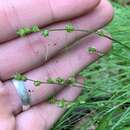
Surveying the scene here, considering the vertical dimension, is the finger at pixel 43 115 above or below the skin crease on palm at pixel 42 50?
below

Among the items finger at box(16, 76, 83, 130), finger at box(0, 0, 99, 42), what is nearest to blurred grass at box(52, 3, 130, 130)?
finger at box(16, 76, 83, 130)

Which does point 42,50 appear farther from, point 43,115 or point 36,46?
point 43,115

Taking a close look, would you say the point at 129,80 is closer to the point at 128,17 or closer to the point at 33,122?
the point at 33,122

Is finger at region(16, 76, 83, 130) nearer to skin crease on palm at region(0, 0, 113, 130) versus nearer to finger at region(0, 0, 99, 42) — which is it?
skin crease on palm at region(0, 0, 113, 130)

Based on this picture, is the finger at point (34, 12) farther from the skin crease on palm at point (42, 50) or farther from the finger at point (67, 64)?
the finger at point (67, 64)

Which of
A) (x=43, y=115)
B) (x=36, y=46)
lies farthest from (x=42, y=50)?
(x=43, y=115)

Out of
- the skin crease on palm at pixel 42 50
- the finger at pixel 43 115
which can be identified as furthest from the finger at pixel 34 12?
the finger at pixel 43 115

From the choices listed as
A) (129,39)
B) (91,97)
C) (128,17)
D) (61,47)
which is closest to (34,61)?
(61,47)
